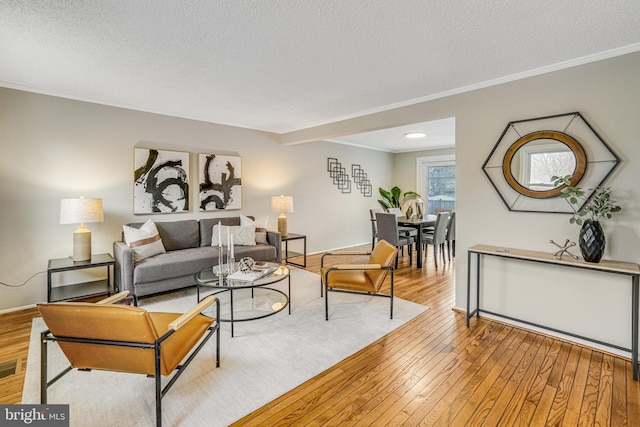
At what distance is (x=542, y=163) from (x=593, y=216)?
2.02ft

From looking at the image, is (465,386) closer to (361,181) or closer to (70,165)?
(70,165)

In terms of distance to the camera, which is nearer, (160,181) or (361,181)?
(160,181)

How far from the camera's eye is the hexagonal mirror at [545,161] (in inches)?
99.7

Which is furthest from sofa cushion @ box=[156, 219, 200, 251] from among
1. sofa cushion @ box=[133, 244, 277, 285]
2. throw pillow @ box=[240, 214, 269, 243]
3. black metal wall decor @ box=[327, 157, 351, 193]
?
black metal wall decor @ box=[327, 157, 351, 193]

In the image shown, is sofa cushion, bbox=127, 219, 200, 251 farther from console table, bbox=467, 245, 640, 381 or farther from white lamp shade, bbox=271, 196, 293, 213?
console table, bbox=467, 245, 640, 381

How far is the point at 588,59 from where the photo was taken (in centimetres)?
250

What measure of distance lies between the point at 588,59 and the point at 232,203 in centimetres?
465

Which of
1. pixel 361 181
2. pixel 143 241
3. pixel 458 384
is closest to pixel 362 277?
pixel 458 384

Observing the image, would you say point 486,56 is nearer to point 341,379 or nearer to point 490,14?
point 490,14

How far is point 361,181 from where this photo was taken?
7492 millimetres

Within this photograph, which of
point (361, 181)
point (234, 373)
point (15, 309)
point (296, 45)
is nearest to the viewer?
point (234, 373)

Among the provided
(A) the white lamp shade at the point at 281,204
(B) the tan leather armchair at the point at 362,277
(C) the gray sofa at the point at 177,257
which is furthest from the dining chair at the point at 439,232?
(C) the gray sofa at the point at 177,257

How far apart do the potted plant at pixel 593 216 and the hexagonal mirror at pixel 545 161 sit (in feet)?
0.40

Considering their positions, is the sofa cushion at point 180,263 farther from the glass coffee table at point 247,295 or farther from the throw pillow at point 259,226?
the glass coffee table at point 247,295
